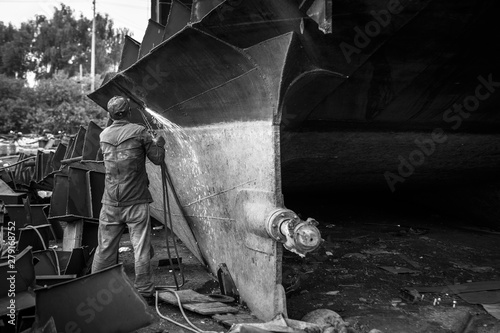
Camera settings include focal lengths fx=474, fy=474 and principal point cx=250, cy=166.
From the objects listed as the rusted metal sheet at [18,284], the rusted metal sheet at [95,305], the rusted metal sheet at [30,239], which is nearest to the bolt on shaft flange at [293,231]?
the rusted metal sheet at [95,305]

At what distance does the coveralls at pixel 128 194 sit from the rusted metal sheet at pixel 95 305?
0.76m

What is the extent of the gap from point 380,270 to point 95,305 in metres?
3.08

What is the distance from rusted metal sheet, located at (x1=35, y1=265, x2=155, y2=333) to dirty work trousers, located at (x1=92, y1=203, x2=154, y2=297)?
0.73m

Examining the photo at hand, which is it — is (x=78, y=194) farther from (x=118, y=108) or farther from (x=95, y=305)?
(x=95, y=305)

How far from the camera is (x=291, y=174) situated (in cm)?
583

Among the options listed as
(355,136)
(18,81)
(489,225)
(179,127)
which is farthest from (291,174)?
(18,81)

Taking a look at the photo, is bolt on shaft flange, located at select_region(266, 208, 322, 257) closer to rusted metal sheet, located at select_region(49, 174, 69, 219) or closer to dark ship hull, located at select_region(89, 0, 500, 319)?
dark ship hull, located at select_region(89, 0, 500, 319)

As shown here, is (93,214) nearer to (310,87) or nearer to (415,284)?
(310,87)

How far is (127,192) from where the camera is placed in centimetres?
408

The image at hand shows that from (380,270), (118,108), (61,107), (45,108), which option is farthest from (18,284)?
(45,108)

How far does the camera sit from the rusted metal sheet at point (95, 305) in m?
2.91

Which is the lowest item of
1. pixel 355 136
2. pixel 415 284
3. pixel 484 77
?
pixel 415 284

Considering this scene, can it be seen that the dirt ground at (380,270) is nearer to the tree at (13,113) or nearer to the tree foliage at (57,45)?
the tree at (13,113)

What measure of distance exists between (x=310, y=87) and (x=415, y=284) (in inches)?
89.5
